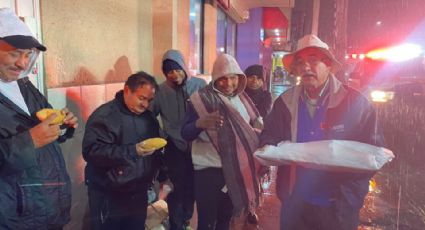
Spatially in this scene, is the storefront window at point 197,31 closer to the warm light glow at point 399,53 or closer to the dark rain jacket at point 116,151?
the dark rain jacket at point 116,151

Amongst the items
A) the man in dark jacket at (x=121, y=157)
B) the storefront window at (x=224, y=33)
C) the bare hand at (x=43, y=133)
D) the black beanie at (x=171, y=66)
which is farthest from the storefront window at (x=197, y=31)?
the bare hand at (x=43, y=133)

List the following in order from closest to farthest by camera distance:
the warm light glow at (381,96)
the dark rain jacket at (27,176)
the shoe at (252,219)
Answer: the dark rain jacket at (27,176) → the shoe at (252,219) → the warm light glow at (381,96)

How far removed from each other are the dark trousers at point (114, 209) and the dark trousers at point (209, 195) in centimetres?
51

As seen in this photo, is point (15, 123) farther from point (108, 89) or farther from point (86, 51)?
point (108, 89)

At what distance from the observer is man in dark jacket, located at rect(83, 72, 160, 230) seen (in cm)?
238

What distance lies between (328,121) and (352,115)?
0.15 meters

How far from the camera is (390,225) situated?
4.21 m

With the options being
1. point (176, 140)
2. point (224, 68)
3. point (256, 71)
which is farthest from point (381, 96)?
point (224, 68)

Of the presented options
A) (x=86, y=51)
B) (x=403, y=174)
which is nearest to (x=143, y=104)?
(x=86, y=51)

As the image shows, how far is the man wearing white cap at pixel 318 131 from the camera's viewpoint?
7.07 ft

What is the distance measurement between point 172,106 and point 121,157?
4.62 feet

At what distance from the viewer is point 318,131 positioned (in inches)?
88.7

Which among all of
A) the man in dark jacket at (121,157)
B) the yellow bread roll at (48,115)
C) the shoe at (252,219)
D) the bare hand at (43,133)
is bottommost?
the shoe at (252,219)

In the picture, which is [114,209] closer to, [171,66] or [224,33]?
[171,66]
